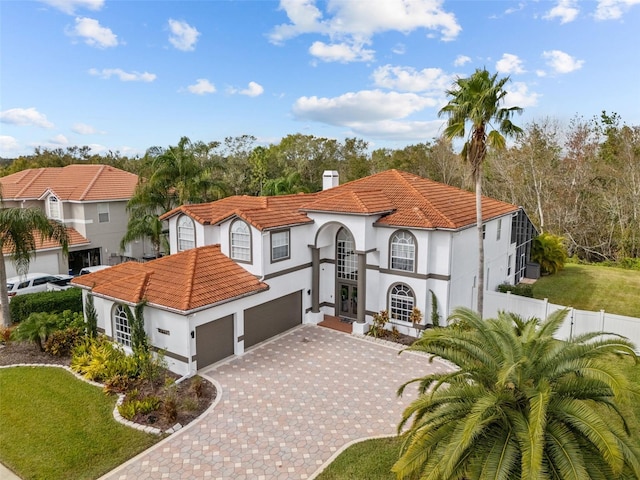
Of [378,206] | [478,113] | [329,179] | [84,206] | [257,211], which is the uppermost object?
[478,113]

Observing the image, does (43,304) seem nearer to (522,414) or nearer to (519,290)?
(522,414)

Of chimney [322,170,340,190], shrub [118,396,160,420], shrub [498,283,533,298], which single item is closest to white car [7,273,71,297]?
shrub [118,396,160,420]

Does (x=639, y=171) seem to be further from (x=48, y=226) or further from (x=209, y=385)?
(x=48, y=226)

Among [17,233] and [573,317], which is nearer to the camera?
[573,317]

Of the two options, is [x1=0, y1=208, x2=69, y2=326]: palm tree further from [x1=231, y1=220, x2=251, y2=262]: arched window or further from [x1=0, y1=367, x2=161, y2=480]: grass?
[x1=231, y1=220, x2=251, y2=262]: arched window

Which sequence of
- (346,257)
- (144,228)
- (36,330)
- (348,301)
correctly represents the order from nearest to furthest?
(36,330)
(346,257)
(348,301)
(144,228)

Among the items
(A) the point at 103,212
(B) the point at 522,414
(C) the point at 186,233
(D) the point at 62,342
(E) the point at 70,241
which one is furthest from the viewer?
(A) the point at 103,212

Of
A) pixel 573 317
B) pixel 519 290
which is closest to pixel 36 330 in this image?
pixel 573 317

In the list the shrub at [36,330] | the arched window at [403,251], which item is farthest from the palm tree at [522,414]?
the shrub at [36,330]
